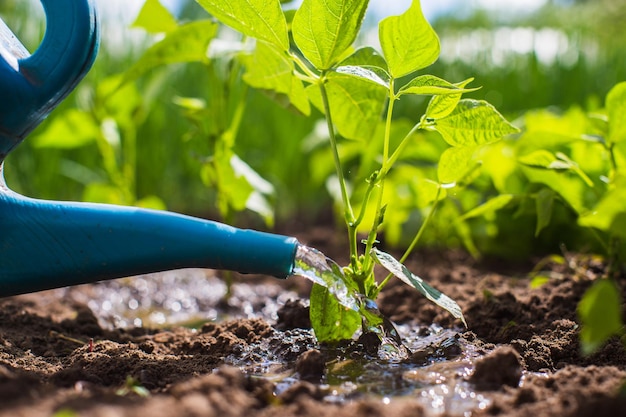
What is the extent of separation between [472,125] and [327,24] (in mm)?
290

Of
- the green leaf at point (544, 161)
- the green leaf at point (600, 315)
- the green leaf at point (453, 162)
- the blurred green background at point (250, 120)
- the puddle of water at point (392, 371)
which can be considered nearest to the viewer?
the green leaf at point (600, 315)

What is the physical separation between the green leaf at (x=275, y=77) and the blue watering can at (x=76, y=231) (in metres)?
0.33

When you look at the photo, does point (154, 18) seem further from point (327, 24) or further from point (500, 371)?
point (500, 371)

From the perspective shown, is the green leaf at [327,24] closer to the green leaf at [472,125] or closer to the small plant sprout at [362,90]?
the small plant sprout at [362,90]

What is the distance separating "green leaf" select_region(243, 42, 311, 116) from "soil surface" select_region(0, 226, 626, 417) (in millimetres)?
425

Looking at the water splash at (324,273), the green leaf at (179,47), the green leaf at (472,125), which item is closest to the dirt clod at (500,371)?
the water splash at (324,273)

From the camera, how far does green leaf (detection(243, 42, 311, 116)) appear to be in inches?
51.6

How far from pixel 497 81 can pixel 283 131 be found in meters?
1.17

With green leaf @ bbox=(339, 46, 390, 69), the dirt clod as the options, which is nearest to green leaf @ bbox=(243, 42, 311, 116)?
green leaf @ bbox=(339, 46, 390, 69)

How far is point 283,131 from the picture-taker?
322 centimetres

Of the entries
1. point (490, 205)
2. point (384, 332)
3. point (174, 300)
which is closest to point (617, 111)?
point (490, 205)

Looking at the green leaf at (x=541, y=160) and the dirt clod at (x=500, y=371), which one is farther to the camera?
the green leaf at (x=541, y=160)

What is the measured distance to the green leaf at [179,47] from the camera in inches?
59.4

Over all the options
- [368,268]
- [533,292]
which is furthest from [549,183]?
[368,268]
